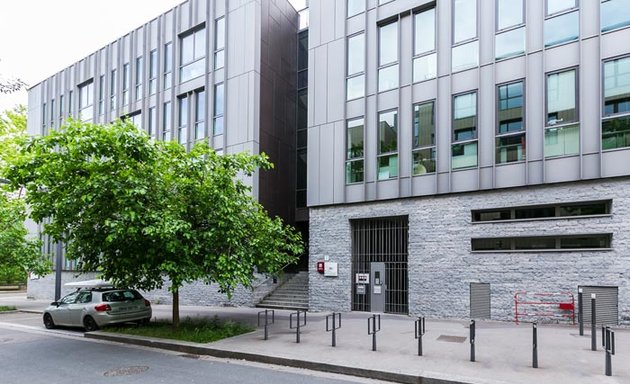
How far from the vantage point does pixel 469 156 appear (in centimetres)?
1469

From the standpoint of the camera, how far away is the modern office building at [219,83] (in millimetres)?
20531

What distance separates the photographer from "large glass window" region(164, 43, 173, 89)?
2392 centimetres

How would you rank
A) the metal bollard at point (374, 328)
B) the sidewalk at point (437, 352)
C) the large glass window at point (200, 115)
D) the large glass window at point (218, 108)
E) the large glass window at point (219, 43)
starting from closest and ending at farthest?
the sidewalk at point (437, 352), the metal bollard at point (374, 328), the large glass window at point (218, 108), the large glass window at point (219, 43), the large glass window at point (200, 115)

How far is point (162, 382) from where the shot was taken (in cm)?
777

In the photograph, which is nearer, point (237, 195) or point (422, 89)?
point (237, 195)

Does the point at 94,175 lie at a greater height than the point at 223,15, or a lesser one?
lesser

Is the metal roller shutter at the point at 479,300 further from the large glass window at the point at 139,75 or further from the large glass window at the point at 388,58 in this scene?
the large glass window at the point at 139,75

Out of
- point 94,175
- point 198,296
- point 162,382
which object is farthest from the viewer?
point 198,296

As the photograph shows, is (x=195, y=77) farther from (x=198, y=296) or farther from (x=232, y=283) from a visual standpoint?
(x=232, y=283)

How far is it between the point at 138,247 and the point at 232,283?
2.49m

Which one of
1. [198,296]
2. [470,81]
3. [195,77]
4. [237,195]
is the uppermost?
[195,77]

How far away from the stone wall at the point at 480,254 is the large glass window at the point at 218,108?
7.37 meters

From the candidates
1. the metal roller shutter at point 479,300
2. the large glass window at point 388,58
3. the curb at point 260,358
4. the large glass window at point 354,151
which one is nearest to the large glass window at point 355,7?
the large glass window at point 388,58

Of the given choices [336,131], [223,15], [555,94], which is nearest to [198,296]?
[336,131]
